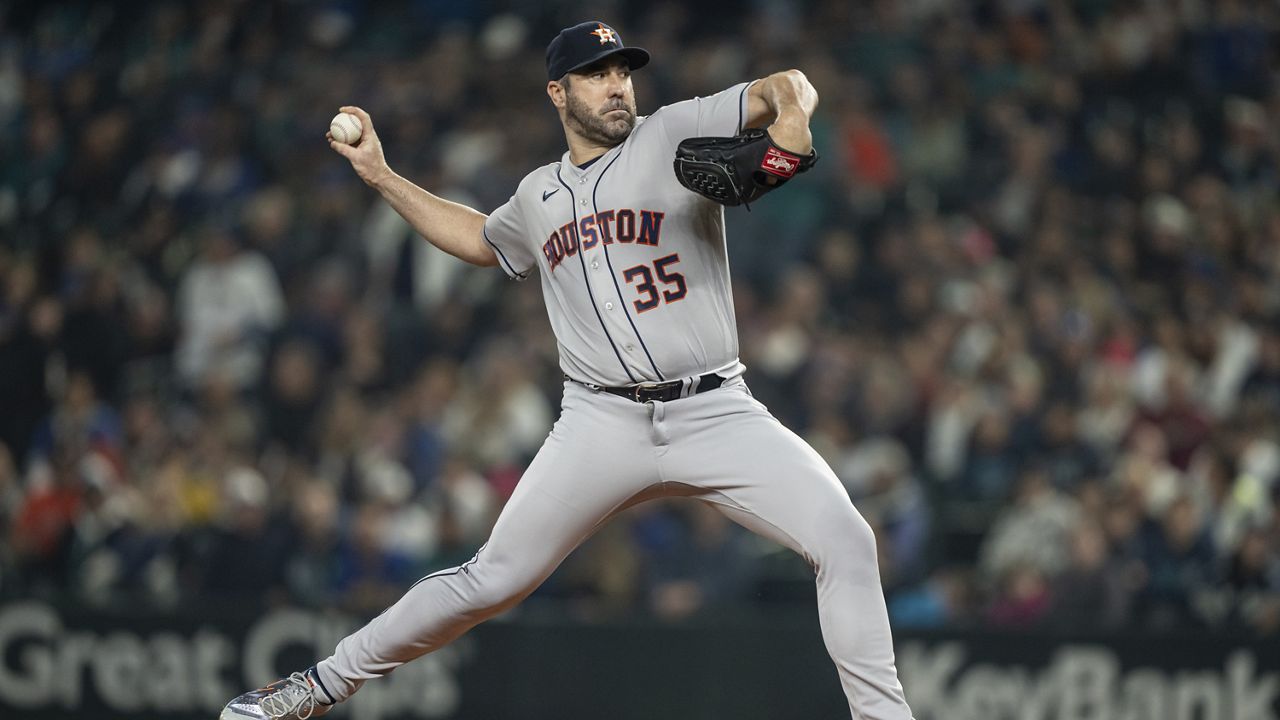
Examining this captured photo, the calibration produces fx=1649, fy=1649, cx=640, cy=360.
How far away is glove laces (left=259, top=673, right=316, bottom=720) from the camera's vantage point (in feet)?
15.8

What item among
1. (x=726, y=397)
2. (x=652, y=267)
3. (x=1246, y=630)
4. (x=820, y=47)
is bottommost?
(x=1246, y=630)

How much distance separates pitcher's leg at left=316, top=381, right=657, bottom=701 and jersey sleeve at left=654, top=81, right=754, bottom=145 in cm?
79

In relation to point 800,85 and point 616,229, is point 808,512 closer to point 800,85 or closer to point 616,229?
point 616,229

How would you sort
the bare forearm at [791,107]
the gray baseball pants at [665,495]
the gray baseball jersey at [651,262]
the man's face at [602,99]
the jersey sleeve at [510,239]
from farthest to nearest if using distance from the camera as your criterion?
the jersey sleeve at [510,239] → the man's face at [602,99] → the gray baseball jersey at [651,262] → the gray baseball pants at [665,495] → the bare forearm at [791,107]

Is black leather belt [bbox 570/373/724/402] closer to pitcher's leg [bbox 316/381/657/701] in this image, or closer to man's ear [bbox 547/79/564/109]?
pitcher's leg [bbox 316/381/657/701]

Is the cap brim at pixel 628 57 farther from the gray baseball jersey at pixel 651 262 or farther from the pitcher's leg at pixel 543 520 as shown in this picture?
the pitcher's leg at pixel 543 520

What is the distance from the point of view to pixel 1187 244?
10352mm

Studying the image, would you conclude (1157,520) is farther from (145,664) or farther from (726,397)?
(145,664)

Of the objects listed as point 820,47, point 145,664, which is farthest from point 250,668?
point 820,47

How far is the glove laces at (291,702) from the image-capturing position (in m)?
4.80

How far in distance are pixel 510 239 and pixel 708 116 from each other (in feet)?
2.62

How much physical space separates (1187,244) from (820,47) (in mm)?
3119

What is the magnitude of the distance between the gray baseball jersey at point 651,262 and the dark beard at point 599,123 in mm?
43

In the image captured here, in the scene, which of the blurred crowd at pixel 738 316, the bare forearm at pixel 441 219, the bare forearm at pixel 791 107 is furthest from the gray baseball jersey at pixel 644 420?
the blurred crowd at pixel 738 316
